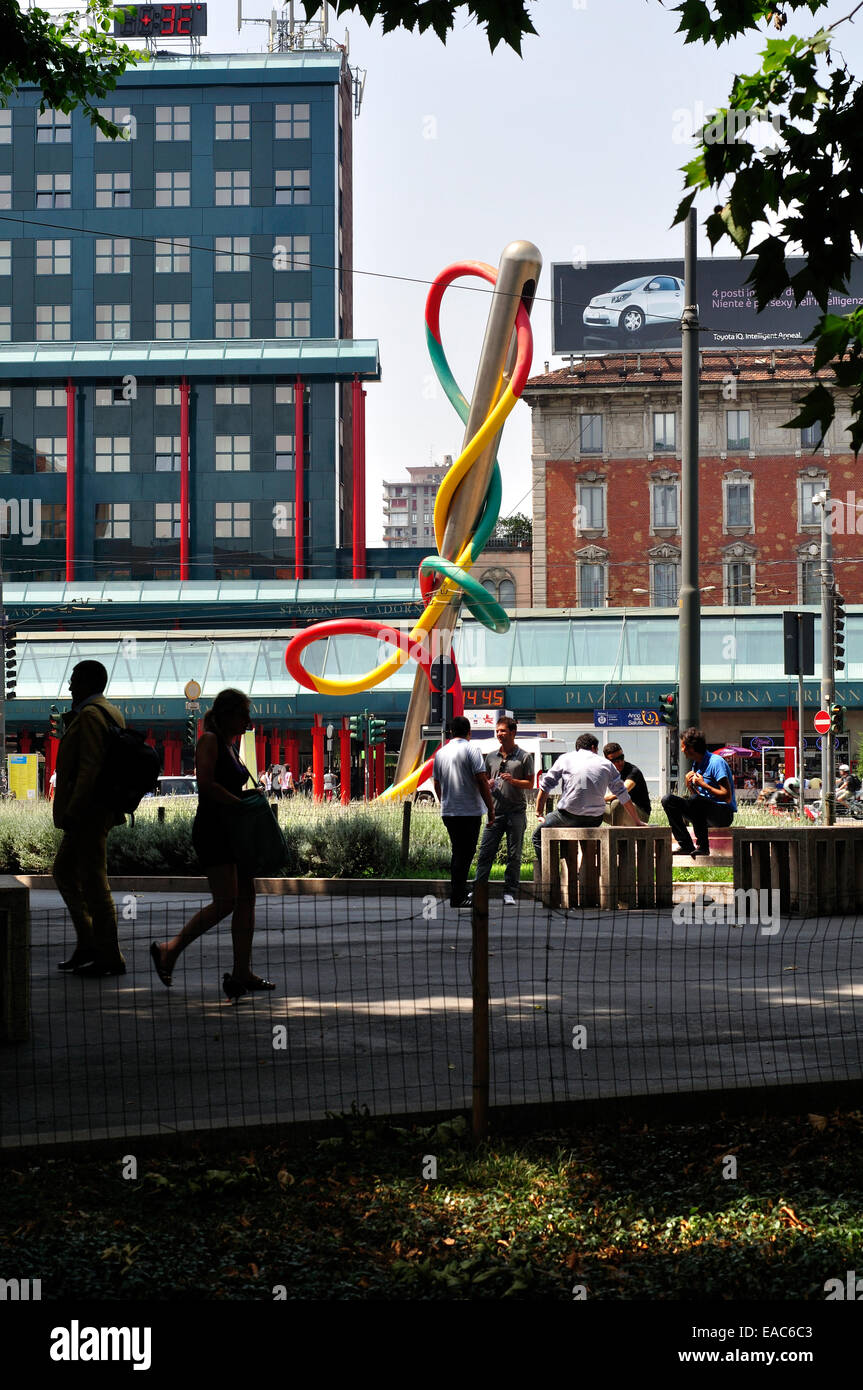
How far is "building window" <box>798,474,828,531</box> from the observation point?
72.0 m

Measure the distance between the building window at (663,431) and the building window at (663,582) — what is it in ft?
18.0

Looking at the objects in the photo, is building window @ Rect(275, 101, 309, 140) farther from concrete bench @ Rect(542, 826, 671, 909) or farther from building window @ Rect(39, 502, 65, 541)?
concrete bench @ Rect(542, 826, 671, 909)

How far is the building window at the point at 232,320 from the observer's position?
70.9m

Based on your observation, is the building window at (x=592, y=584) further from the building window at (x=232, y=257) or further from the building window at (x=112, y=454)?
the building window at (x=112, y=454)

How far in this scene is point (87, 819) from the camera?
8742 millimetres

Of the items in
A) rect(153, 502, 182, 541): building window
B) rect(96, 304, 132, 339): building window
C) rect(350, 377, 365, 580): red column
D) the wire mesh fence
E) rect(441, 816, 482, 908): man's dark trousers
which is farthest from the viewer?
rect(96, 304, 132, 339): building window

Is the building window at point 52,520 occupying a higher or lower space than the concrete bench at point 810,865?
higher

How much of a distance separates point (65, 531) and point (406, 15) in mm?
62753

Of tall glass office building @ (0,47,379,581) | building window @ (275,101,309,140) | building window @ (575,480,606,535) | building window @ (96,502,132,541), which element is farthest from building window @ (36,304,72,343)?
building window @ (575,480,606,535)

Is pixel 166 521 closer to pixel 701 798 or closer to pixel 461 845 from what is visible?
pixel 701 798

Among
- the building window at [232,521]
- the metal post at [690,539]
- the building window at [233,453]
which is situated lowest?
the metal post at [690,539]

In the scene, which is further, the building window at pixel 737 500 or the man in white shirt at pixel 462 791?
the building window at pixel 737 500

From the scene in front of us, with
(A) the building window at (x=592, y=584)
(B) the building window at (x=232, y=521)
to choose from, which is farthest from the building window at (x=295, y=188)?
(A) the building window at (x=592, y=584)

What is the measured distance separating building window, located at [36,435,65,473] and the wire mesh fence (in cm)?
6001
